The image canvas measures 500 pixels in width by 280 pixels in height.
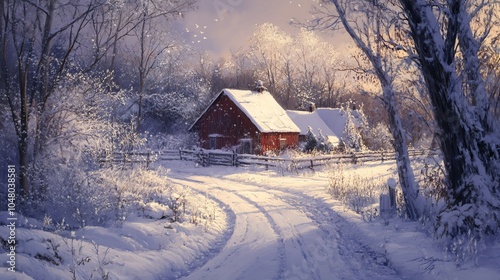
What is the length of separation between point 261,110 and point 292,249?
26619mm

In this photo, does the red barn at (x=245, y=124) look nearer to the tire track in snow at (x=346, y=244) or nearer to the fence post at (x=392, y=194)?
the tire track in snow at (x=346, y=244)

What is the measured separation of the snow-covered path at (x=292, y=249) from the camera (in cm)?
526

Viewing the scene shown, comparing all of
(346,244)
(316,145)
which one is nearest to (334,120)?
(316,145)

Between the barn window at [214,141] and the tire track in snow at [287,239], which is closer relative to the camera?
the tire track in snow at [287,239]

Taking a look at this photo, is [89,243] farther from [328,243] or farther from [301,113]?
[301,113]

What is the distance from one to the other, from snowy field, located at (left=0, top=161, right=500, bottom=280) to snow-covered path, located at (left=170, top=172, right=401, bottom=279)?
2 cm

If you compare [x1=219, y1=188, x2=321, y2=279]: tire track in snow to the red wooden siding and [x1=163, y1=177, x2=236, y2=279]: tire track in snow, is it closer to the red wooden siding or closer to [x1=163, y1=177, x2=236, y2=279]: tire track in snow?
[x1=163, y1=177, x2=236, y2=279]: tire track in snow

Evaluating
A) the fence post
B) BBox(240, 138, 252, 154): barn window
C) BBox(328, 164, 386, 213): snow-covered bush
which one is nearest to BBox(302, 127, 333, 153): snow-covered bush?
BBox(240, 138, 252, 154): barn window

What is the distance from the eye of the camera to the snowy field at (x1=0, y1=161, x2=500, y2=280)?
189 inches

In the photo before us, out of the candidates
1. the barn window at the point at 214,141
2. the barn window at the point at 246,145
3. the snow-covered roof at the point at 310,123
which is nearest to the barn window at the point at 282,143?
the barn window at the point at 246,145

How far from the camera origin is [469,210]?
570 cm

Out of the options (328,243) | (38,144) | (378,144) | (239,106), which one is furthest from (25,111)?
(378,144)

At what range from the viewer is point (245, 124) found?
31.0 m

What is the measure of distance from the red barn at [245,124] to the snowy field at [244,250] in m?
20.7
